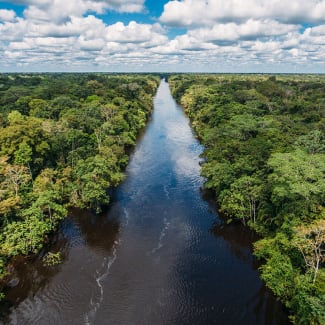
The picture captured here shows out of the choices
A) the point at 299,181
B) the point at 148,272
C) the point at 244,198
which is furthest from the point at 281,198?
the point at 148,272

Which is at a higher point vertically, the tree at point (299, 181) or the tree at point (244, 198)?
the tree at point (299, 181)

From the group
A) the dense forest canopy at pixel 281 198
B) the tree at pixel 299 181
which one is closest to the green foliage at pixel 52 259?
the dense forest canopy at pixel 281 198

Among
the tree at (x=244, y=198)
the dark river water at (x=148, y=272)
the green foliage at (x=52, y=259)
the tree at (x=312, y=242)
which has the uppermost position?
the tree at (x=312, y=242)

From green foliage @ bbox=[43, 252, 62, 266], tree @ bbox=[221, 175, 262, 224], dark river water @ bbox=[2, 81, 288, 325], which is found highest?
tree @ bbox=[221, 175, 262, 224]

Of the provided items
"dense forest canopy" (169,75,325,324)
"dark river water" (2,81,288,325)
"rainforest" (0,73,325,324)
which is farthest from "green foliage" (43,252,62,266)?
"dense forest canopy" (169,75,325,324)

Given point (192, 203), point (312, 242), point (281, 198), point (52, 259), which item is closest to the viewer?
point (312, 242)

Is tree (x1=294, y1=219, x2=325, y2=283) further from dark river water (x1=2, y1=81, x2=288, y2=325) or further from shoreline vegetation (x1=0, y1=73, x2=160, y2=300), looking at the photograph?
shoreline vegetation (x1=0, y1=73, x2=160, y2=300)

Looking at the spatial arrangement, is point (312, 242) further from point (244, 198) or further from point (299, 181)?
point (244, 198)

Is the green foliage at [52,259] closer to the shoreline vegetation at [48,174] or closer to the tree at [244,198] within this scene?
the shoreline vegetation at [48,174]
